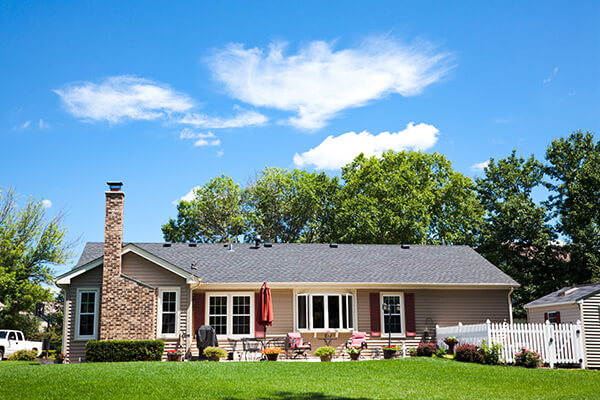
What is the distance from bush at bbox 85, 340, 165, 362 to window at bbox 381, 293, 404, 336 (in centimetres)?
893

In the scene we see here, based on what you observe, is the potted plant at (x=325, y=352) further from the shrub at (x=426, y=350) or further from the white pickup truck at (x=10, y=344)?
the white pickup truck at (x=10, y=344)

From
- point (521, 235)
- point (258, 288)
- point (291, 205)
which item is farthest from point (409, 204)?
point (258, 288)

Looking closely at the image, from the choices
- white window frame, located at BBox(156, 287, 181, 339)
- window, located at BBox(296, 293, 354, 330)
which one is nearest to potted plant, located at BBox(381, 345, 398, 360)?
window, located at BBox(296, 293, 354, 330)

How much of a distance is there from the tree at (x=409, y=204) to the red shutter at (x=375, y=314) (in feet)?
47.6

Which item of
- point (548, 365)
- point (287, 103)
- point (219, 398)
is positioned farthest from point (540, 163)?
point (219, 398)

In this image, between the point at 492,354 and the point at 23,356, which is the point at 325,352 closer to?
the point at 492,354

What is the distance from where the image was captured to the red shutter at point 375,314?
22.6m

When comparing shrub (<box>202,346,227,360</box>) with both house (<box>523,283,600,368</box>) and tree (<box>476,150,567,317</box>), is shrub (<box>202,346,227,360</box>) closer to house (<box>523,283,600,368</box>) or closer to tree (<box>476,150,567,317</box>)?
house (<box>523,283,600,368</box>)

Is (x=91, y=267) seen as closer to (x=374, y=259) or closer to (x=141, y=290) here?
(x=141, y=290)

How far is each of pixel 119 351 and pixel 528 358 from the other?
1245 centimetres

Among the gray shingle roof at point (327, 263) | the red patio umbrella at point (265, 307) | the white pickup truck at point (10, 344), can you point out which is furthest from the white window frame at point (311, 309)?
the white pickup truck at point (10, 344)

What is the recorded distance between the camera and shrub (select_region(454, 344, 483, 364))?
1781cm

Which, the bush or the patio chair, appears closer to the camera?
the bush

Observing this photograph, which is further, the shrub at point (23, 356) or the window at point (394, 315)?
the shrub at point (23, 356)
